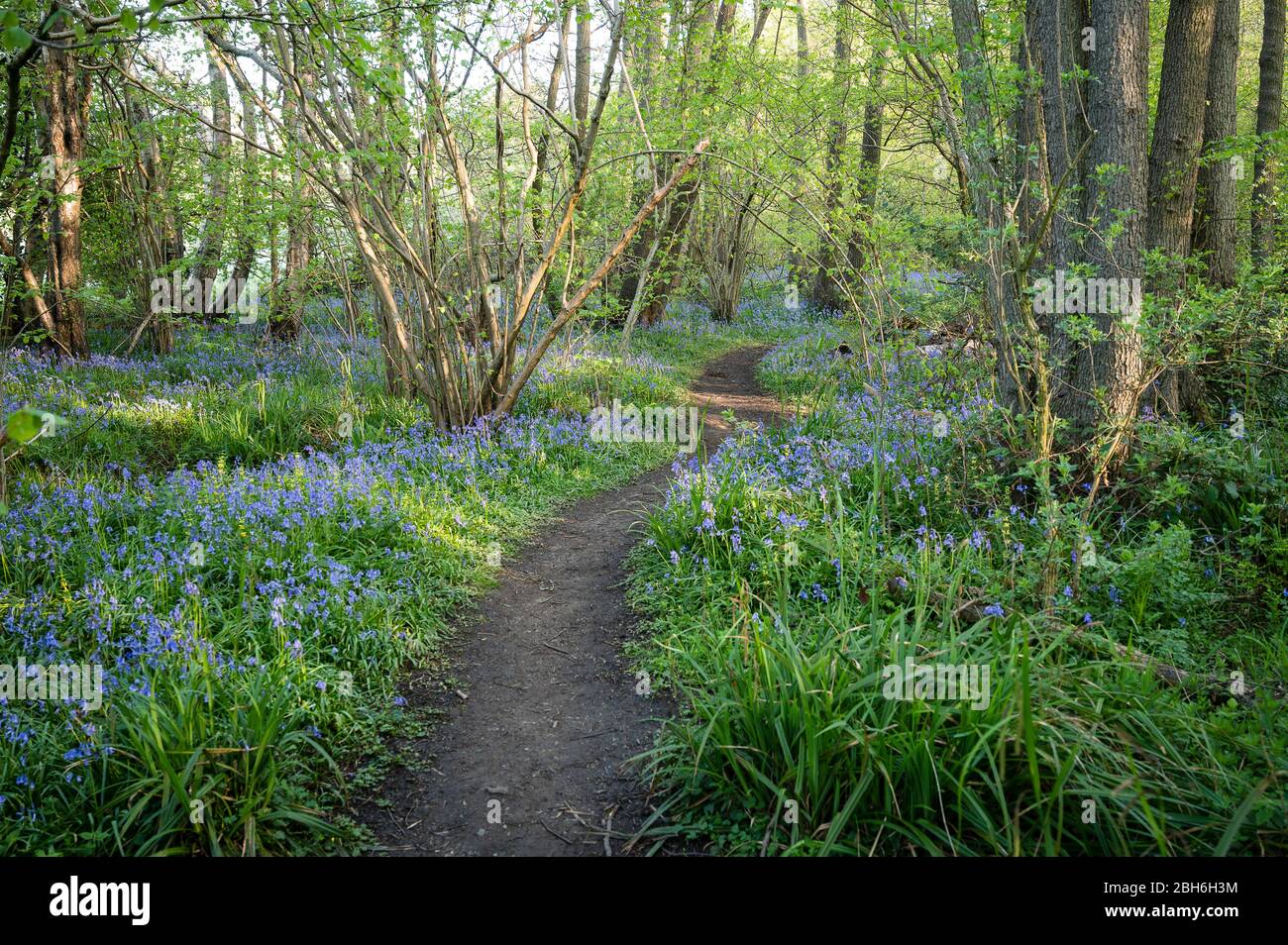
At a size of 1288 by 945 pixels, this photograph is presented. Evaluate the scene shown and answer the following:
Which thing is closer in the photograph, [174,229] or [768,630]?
[768,630]

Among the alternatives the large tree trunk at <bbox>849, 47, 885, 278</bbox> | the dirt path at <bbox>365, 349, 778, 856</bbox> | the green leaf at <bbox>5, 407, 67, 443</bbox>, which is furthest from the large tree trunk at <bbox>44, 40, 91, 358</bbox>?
the green leaf at <bbox>5, 407, 67, 443</bbox>

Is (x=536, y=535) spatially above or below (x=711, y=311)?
below

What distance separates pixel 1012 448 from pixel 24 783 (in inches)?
209

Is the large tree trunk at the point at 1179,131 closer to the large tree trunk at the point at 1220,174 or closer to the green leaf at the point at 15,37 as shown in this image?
the large tree trunk at the point at 1220,174

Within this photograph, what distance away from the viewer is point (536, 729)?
3.67 meters

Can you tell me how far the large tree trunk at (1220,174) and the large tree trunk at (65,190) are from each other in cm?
1136

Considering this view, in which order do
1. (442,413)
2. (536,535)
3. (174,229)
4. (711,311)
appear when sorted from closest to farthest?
(536,535)
(442,413)
(174,229)
(711,311)

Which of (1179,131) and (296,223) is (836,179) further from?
(296,223)

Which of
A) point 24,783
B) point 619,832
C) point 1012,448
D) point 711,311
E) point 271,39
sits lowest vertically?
point 619,832

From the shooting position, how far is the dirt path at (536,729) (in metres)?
3.00

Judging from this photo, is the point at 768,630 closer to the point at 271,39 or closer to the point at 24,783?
the point at 24,783

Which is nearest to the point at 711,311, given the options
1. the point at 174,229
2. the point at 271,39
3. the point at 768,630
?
the point at 174,229

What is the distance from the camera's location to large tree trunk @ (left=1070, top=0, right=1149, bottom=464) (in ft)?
16.4

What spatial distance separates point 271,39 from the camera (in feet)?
19.9
